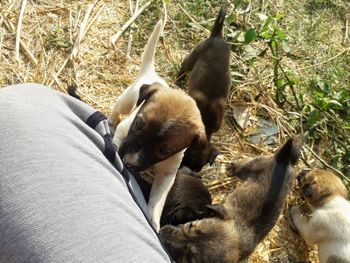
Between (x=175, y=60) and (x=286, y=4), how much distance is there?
2142 millimetres

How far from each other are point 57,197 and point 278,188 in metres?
2.39

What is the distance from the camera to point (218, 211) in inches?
142

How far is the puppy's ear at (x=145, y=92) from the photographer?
333 cm

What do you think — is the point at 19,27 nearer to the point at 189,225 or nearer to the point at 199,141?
the point at 199,141

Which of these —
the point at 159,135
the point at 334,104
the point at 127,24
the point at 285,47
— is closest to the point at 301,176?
the point at 334,104

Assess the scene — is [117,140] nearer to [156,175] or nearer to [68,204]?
[156,175]

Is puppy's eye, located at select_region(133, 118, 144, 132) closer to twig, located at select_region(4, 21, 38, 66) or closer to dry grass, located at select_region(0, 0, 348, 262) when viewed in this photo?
dry grass, located at select_region(0, 0, 348, 262)

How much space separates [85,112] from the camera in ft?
8.29

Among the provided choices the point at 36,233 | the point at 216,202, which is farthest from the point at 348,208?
the point at 36,233

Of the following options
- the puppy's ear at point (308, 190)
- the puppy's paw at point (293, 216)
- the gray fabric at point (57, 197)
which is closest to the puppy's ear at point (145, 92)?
the gray fabric at point (57, 197)

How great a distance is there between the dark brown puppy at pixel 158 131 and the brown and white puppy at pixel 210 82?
0.65 meters

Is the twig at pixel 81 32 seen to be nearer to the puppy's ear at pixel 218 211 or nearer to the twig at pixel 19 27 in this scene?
the twig at pixel 19 27

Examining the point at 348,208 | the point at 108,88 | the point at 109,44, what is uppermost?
the point at 109,44

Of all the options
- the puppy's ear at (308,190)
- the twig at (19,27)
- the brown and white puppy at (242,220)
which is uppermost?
the twig at (19,27)
